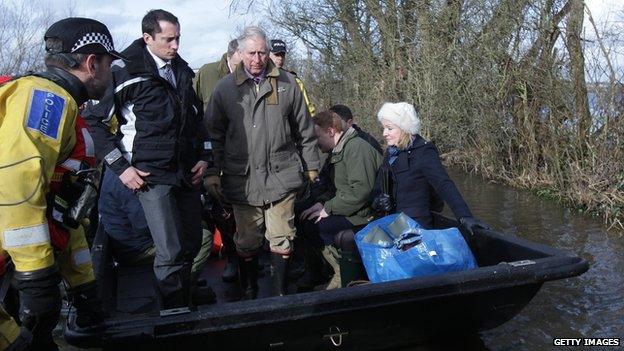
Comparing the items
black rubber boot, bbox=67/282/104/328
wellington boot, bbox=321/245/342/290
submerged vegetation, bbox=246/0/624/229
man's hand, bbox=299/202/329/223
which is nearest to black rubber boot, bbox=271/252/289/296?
wellington boot, bbox=321/245/342/290

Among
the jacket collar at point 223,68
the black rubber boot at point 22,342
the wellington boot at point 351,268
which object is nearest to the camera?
the black rubber boot at point 22,342

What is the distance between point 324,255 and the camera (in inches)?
194

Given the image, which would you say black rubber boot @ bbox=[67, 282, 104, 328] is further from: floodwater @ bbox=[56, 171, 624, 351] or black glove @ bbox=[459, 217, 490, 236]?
black glove @ bbox=[459, 217, 490, 236]

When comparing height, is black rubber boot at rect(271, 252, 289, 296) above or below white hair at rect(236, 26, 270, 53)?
below

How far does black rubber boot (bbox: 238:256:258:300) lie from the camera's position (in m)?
4.58

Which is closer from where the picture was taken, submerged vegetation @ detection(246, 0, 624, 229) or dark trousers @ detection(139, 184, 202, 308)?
dark trousers @ detection(139, 184, 202, 308)

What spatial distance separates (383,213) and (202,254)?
1439mm

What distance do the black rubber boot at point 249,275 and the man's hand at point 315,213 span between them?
1.93ft

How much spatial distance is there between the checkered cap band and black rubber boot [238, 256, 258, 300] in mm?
2293

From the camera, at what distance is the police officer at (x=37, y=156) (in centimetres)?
206

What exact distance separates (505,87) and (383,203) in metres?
6.18

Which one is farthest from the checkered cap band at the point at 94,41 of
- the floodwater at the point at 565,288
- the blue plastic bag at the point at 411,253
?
the floodwater at the point at 565,288

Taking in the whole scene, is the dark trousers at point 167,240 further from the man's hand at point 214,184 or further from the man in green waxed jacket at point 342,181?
the man in green waxed jacket at point 342,181

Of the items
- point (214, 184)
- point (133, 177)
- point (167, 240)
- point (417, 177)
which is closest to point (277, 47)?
point (214, 184)
